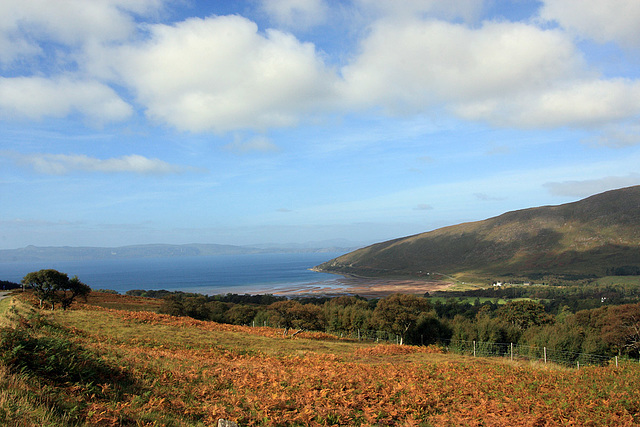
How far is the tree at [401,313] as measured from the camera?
42.2 meters

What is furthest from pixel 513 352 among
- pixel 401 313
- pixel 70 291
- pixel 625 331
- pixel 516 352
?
pixel 70 291

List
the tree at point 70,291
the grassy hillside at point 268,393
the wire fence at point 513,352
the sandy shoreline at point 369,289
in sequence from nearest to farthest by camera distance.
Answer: the grassy hillside at point 268,393
the wire fence at point 513,352
the tree at point 70,291
the sandy shoreline at point 369,289

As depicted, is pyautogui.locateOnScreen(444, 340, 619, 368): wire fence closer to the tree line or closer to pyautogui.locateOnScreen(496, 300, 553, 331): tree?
the tree line

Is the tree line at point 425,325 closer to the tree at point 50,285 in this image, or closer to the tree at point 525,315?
the tree at point 525,315

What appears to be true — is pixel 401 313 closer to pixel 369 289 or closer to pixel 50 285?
pixel 50 285

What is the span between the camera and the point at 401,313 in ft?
138

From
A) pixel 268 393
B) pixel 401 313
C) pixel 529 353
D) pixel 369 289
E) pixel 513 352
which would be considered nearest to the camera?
pixel 268 393

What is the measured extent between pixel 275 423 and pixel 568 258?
209m

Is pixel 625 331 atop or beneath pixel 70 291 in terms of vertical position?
beneath

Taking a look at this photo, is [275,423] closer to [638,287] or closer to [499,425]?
[499,425]

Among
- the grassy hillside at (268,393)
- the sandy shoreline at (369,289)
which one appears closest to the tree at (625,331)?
the grassy hillside at (268,393)

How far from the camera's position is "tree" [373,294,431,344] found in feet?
139

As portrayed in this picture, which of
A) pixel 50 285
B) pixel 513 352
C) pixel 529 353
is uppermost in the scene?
pixel 50 285

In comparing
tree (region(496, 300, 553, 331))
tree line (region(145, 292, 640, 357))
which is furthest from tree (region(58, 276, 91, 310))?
tree (region(496, 300, 553, 331))
